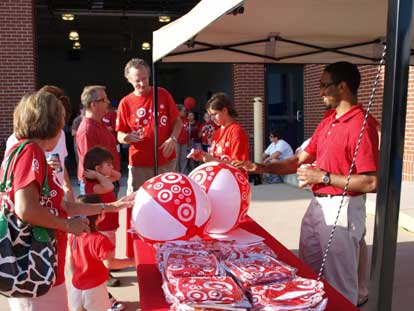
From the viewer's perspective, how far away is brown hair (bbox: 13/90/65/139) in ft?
7.73

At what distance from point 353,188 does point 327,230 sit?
43 centimetres

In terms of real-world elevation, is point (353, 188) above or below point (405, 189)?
above

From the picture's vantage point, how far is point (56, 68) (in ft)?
84.6

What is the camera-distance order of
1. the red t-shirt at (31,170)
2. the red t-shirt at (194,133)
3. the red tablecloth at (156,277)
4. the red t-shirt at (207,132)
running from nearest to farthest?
→ the red tablecloth at (156,277) → the red t-shirt at (31,170) → the red t-shirt at (207,132) → the red t-shirt at (194,133)

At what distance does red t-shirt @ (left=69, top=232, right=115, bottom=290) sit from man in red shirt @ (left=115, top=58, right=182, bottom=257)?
1553 mm

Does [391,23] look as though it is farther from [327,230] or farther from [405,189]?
[405,189]

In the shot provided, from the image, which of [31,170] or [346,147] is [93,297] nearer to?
[31,170]

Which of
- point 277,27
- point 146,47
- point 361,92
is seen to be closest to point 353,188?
point 277,27

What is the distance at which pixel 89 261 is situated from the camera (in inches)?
134

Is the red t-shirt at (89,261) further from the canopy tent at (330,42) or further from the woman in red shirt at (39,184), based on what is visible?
the canopy tent at (330,42)

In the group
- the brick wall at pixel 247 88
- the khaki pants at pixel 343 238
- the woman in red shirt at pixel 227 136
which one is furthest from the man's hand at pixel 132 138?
the brick wall at pixel 247 88

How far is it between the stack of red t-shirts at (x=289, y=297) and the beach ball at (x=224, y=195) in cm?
98

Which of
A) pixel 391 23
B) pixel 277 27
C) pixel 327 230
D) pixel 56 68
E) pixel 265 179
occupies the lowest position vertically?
pixel 265 179

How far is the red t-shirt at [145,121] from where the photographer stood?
16.3ft
